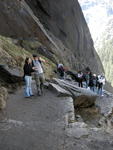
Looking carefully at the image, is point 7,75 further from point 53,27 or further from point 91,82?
point 53,27

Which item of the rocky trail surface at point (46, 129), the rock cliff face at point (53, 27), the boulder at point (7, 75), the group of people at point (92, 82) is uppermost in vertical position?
the rock cliff face at point (53, 27)

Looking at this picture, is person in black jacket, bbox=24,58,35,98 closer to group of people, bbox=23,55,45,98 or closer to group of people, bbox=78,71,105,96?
group of people, bbox=23,55,45,98

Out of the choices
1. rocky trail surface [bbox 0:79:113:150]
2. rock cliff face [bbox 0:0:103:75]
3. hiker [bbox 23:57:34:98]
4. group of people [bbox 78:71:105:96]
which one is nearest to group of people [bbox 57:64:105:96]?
group of people [bbox 78:71:105:96]

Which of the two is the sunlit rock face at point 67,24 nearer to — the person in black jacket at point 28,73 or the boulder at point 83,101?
the boulder at point 83,101

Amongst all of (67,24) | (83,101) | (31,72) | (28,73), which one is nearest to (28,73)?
(28,73)

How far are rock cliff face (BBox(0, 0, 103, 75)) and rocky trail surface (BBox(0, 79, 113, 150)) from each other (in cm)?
1640

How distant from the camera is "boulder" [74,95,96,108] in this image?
16.0 metres

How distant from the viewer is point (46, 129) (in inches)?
368

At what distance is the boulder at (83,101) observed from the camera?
52.3 ft

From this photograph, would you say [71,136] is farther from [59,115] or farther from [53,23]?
[53,23]

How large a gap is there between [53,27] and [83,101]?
22.6 metres

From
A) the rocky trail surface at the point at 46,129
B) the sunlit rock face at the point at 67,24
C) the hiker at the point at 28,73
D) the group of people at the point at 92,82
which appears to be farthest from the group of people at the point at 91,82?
the sunlit rock face at the point at 67,24

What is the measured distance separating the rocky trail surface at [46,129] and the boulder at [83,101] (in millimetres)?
2633

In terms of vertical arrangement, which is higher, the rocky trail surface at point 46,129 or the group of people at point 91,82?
the group of people at point 91,82
